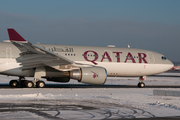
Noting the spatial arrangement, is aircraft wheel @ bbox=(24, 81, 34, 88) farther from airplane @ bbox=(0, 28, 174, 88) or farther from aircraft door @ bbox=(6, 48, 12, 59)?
aircraft door @ bbox=(6, 48, 12, 59)

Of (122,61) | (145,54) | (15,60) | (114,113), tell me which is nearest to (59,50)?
(15,60)

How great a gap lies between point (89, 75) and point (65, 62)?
2196mm

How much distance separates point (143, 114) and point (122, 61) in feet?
47.9

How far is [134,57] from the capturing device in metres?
24.0

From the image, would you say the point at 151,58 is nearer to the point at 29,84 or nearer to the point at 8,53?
the point at 29,84

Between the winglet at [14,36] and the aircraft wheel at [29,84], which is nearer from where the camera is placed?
the winglet at [14,36]

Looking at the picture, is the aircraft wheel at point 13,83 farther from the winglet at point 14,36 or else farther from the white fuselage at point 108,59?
the winglet at point 14,36

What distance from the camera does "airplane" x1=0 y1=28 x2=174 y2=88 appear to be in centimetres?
1938

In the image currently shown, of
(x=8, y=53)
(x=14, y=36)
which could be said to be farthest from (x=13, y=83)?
(x=14, y=36)

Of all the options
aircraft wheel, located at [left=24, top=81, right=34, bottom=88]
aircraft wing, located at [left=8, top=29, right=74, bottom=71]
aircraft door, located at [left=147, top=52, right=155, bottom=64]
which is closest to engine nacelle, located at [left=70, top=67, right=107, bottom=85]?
aircraft wing, located at [left=8, top=29, right=74, bottom=71]

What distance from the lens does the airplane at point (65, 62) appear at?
63.6 ft

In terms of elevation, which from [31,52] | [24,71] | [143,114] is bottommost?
[143,114]

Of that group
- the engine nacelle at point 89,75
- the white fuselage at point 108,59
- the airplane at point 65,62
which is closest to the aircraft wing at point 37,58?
the airplane at point 65,62

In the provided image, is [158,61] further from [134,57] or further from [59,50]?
[59,50]
